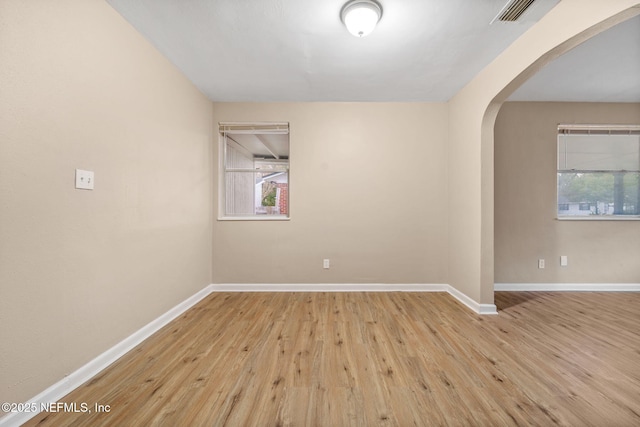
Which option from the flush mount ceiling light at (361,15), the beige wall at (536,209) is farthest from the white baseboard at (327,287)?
the flush mount ceiling light at (361,15)

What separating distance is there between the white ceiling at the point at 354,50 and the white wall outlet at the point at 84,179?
4.14 ft

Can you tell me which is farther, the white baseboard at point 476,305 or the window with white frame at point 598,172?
the window with white frame at point 598,172

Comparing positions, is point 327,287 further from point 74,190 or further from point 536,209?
point 536,209

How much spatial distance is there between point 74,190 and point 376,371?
7.54ft

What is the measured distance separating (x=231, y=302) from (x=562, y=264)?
14.7ft

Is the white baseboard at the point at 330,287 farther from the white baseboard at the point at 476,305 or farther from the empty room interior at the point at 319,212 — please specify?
the white baseboard at the point at 476,305

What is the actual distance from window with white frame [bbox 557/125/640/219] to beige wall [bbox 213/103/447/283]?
68.1 inches

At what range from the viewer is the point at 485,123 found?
2.59m

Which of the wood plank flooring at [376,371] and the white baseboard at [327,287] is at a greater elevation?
the white baseboard at [327,287]

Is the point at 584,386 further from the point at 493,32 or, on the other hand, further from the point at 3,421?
Result: the point at 3,421

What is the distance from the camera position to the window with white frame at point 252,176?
11.1ft

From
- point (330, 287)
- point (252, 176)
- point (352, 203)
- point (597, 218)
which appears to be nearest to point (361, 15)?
point (352, 203)

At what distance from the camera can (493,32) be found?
6.48 feet

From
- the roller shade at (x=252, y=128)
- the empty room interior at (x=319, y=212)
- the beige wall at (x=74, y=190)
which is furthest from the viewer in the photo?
the roller shade at (x=252, y=128)
